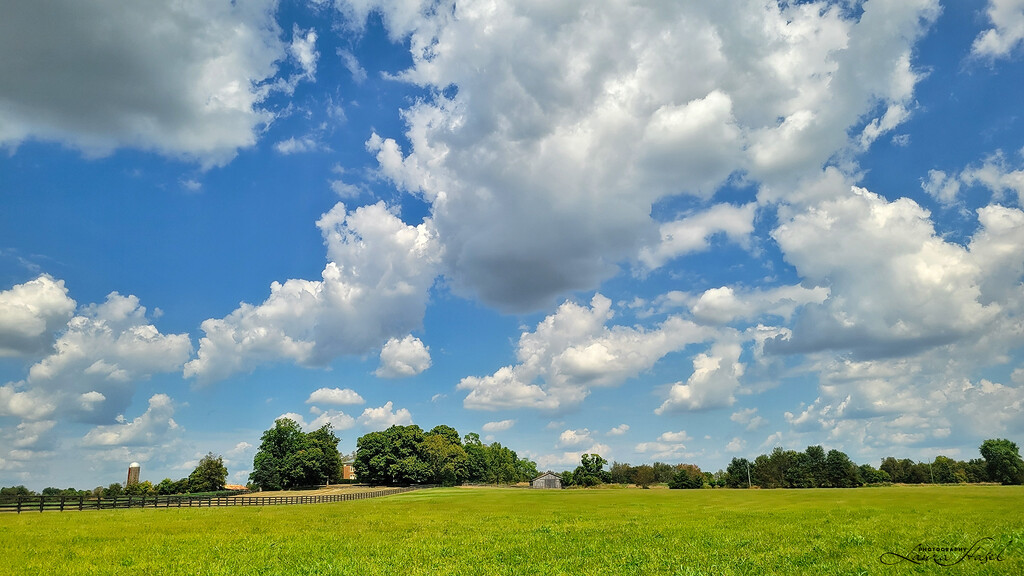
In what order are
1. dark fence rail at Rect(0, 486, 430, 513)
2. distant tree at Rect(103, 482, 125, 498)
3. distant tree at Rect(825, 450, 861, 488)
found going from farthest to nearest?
distant tree at Rect(825, 450, 861, 488) < distant tree at Rect(103, 482, 125, 498) < dark fence rail at Rect(0, 486, 430, 513)

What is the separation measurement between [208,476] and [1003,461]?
243468 millimetres

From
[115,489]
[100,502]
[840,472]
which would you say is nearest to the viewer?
[100,502]

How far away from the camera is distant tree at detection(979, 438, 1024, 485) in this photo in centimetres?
17938

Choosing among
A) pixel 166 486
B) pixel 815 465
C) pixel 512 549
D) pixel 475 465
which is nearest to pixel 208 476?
pixel 166 486

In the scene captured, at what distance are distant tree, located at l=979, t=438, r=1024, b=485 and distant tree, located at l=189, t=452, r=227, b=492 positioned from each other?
234 m

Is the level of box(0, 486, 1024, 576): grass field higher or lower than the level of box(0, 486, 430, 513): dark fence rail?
higher

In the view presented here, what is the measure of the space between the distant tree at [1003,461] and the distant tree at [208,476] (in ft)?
769

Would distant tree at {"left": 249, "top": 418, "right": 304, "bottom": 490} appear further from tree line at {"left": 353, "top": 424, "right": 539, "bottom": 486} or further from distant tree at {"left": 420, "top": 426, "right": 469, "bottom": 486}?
distant tree at {"left": 420, "top": 426, "right": 469, "bottom": 486}

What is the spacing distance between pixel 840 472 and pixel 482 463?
114 m

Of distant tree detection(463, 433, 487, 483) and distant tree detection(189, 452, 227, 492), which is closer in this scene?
distant tree detection(189, 452, 227, 492)

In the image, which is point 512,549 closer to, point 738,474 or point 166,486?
point 166,486

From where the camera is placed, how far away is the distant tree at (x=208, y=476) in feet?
480

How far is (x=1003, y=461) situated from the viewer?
7269 inches

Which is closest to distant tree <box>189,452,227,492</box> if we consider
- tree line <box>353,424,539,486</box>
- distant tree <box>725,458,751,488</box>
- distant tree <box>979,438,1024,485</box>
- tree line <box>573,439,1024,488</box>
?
tree line <box>353,424,539,486</box>
